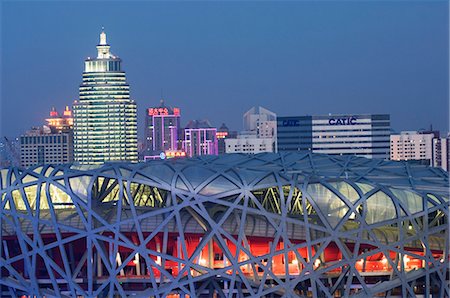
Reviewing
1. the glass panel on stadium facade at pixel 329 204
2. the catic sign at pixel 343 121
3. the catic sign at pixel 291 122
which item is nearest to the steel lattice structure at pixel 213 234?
the glass panel on stadium facade at pixel 329 204

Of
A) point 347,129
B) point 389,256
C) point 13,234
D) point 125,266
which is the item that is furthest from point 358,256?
point 347,129

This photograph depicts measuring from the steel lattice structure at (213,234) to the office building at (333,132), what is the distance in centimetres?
12881

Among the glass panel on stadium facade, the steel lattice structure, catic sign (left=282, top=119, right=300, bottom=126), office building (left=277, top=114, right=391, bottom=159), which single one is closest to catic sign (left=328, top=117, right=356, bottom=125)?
office building (left=277, top=114, right=391, bottom=159)

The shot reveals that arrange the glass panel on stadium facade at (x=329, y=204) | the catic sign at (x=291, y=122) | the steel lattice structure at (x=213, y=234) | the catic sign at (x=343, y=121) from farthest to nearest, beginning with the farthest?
the catic sign at (x=343, y=121)
the catic sign at (x=291, y=122)
the glass panel on stadium facade at (x=329, y=204)
the steel lattice structure at (x=213, y=234)

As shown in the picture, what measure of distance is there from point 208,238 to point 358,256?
6596 mm

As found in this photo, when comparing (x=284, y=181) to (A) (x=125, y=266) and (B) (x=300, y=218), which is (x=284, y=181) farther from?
(A) (x=125, y=266)

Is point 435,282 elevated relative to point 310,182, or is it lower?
lower

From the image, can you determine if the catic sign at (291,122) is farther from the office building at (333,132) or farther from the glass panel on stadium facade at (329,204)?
the glass panel on stadium facade at (329,204)

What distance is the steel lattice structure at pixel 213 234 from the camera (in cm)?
6241

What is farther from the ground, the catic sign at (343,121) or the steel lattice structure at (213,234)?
the catic sign at (343,121)

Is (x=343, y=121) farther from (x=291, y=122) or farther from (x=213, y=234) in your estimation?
(x=213, y=234)

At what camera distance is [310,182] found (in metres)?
64.2

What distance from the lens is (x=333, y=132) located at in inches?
7805

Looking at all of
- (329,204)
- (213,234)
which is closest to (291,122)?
(329,204)
